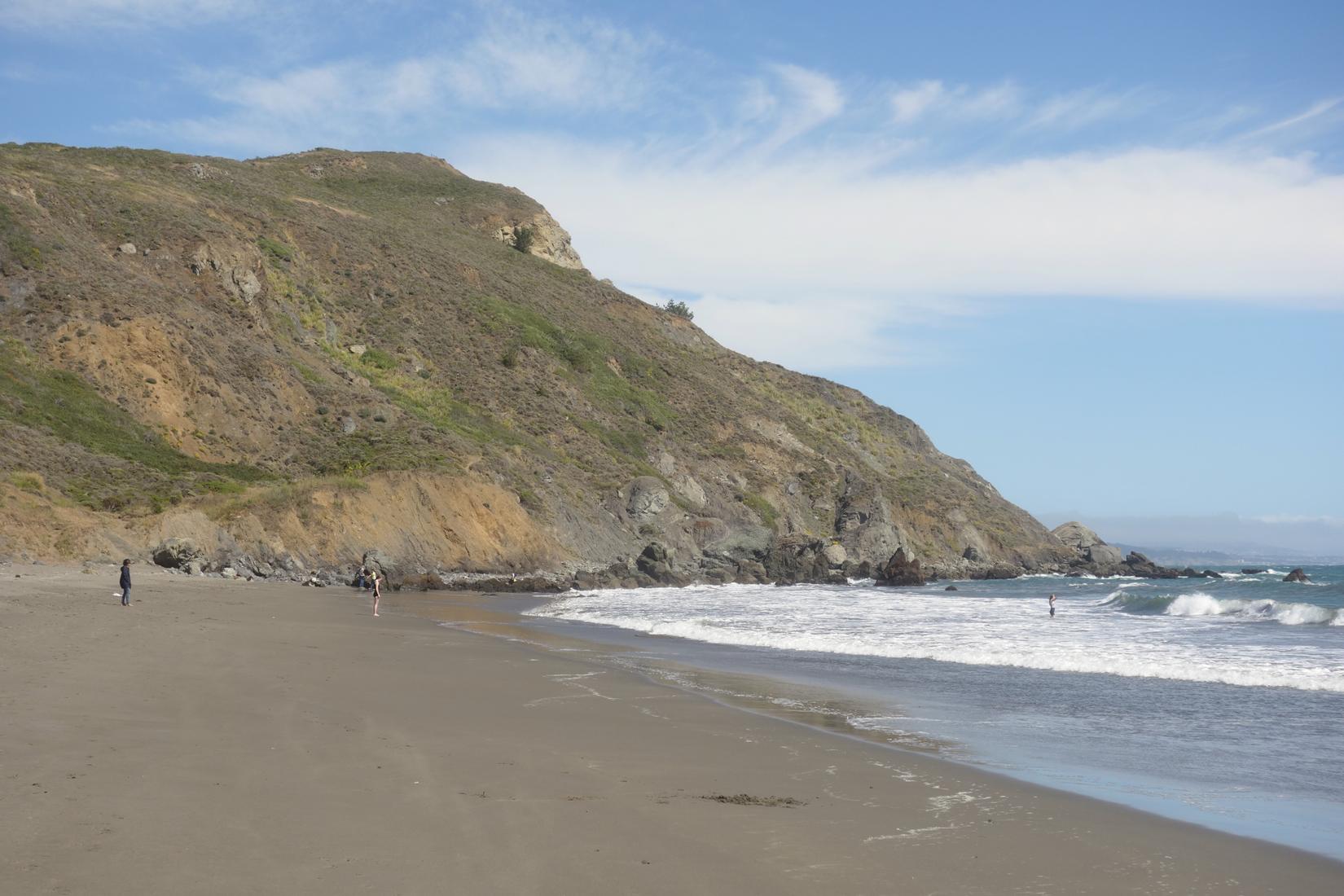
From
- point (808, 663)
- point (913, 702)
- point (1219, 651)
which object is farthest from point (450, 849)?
point (1219, 651)

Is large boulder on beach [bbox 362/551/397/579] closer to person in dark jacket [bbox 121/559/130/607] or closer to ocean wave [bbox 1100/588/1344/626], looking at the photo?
person in dark jacket [bbox 121/559/130/607]

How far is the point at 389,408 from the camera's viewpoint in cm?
5625

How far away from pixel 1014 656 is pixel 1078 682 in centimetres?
392

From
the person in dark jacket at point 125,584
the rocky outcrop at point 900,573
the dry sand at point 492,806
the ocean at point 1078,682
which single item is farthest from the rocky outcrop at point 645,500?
the dry sand at point 492,806

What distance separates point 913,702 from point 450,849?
10.9 m

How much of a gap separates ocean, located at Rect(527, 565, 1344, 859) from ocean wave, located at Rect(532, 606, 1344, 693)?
0.25ft

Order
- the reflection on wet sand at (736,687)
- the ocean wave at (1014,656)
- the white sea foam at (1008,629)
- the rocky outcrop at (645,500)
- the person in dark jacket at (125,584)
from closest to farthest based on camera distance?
the reflection on wet sand at (736,687) < the ocean wave at (1014,656) < the white sea foam at (1008,629) < the person in dark jacket at (125,584) < the rocky outcrop at (645,500)

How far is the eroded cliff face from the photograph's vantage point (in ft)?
139

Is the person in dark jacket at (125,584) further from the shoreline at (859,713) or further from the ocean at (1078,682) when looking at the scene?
the ocean at (1078,682)

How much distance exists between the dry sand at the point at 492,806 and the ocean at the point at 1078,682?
150 cm

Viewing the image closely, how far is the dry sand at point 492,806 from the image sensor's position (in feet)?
21.7

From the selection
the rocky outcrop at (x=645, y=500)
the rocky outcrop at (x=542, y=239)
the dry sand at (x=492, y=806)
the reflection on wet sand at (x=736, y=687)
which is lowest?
the reflection on wet sand at (x=736, y=687)

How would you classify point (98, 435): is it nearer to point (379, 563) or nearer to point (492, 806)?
point (379, 563)

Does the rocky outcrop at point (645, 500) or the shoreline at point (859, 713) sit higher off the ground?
the rocky outcrop at point (645, 500)
